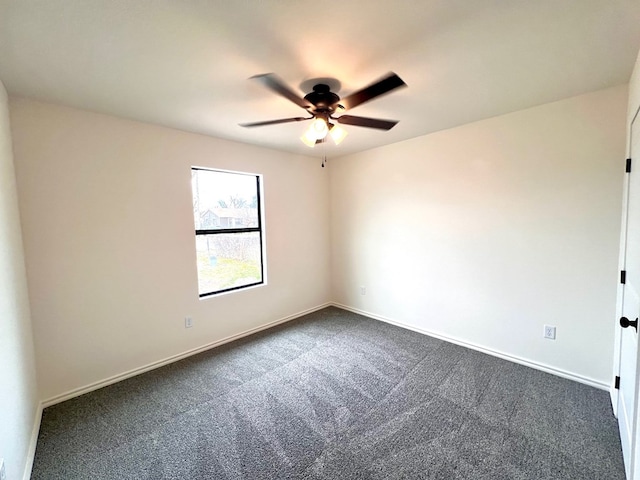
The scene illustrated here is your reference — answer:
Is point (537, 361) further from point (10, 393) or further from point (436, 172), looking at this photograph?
point (10, 393)

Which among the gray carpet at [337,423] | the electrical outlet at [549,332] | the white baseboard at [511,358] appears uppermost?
the electrical outlet at [549,332]

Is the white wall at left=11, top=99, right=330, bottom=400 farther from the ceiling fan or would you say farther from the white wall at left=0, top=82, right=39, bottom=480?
the ceiling fan

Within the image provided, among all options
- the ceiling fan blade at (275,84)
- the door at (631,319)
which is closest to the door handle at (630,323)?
the door at (631,319)

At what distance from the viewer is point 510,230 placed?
8.68ft

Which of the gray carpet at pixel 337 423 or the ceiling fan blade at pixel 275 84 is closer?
the ceiling fan blade at pixel 275 84

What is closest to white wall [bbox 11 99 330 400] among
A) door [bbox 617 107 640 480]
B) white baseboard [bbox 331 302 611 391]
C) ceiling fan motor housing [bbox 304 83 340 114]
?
ceiling fan motor housing [bbox 304 83 340 114]

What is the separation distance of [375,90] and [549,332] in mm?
2622

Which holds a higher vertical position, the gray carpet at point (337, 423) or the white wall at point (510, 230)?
the white wall at point (510, 230)

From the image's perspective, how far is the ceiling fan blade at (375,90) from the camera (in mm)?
1419

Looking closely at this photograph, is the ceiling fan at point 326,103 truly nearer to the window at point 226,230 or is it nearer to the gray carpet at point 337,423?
the window at point 226,230

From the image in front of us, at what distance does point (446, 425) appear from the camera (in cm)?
187

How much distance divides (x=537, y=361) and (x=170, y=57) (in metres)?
3.79

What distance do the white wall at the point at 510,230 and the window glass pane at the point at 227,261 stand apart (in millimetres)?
1630

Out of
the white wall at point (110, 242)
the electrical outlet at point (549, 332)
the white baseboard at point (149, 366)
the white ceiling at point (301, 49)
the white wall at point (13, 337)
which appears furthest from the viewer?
the electrical outlet at point (549, 332)
